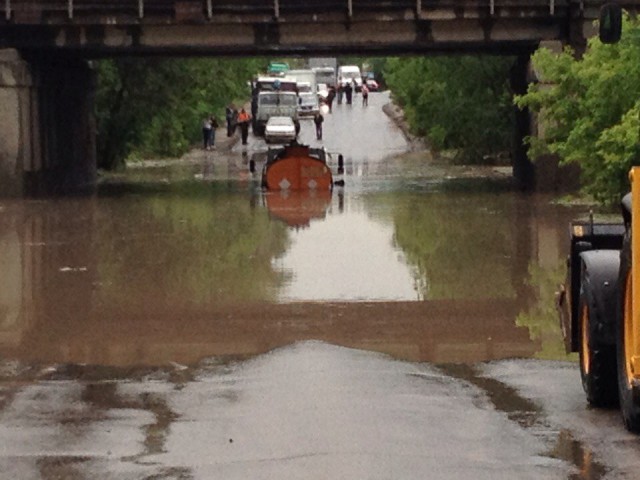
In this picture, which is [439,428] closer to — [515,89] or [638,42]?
[638,42]

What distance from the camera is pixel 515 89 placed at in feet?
159

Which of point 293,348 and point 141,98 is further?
point 141,98

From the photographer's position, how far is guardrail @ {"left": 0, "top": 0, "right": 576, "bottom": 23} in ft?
135

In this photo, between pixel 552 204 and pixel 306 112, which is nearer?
pixel 552 204

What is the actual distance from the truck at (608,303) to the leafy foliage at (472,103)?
132 feet

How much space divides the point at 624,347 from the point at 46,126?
36.2 meters

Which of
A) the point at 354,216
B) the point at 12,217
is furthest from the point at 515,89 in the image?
the point at 12,217

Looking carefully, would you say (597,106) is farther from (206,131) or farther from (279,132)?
(279,132)

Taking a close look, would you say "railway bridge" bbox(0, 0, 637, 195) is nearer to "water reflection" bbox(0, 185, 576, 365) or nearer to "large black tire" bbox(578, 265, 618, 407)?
"water reflection" bbox(0, 185, 576, 365)

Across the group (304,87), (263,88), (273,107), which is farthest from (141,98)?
(304,87)

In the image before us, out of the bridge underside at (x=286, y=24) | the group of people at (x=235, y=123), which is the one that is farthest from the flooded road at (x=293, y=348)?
the group of people at (x=235, y=123)

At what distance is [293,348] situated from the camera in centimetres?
1488

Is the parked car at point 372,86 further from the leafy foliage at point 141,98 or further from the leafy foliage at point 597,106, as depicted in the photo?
the leafy foliage at point 597,106

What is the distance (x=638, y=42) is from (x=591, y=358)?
59.0 ft
